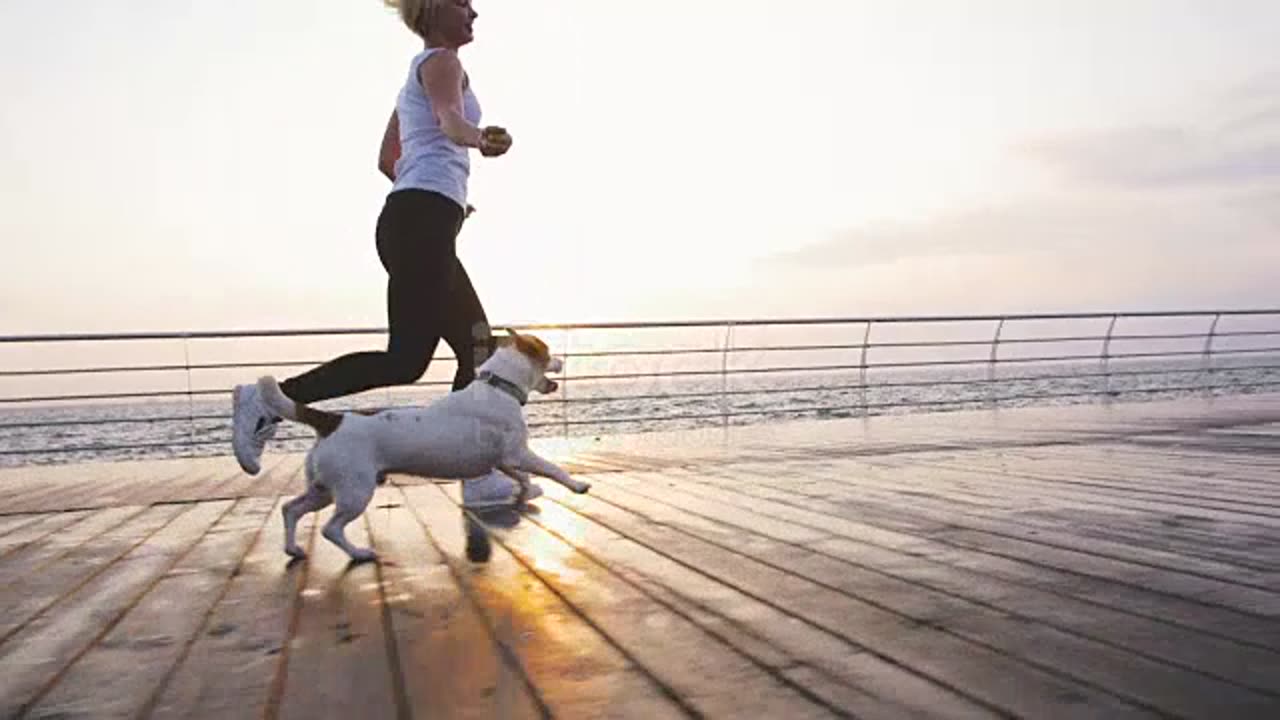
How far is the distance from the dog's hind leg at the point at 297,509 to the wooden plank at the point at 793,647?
0.64 metres

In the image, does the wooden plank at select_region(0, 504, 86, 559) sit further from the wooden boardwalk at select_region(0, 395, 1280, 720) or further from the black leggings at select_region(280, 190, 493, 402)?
the black leggings at select_region(280, 190, 493, 402)

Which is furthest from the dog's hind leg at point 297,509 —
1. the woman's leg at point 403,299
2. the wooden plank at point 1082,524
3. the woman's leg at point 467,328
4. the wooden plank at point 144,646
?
the wooden plank at point 1082,524

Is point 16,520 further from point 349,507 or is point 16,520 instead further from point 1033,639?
point 1033,639

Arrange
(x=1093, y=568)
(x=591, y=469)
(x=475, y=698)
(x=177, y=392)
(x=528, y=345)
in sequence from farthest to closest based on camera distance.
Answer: (x=177, y=392) < (x=591, y=469) < (x=528, y=345) < (x=1093, y=568) < (x=475, y=698)

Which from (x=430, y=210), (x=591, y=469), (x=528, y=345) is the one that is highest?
(x=430, y=210)

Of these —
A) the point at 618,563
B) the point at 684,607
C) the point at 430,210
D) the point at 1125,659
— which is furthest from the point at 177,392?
the point at 1125,659

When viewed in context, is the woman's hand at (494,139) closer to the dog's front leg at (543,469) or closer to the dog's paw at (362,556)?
the dog's front leg at (543,469)

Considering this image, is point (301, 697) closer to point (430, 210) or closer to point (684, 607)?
point (684, 607)

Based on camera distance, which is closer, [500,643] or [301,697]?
[301,697]

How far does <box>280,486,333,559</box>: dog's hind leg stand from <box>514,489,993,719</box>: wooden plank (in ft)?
2.11

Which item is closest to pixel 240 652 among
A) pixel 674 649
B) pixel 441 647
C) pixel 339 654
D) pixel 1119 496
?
pixel 339 654

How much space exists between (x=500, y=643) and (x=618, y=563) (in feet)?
2.07

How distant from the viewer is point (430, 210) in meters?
2.69

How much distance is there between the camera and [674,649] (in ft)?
4.52
